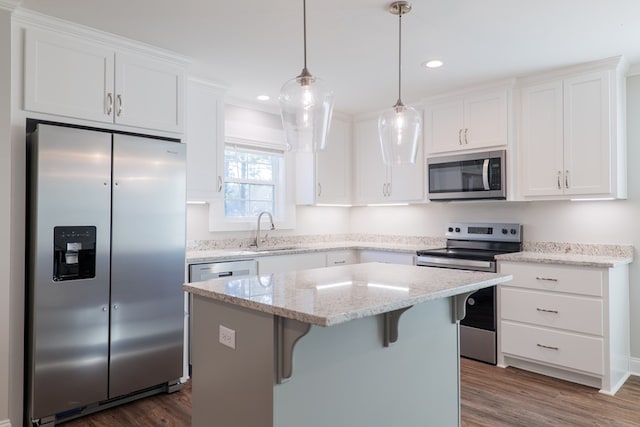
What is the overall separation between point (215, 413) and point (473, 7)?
2.45m

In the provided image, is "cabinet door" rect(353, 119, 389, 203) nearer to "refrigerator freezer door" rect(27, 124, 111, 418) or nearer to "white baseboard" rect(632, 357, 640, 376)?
"white baseboard" rect(632, 357, 640, 376)

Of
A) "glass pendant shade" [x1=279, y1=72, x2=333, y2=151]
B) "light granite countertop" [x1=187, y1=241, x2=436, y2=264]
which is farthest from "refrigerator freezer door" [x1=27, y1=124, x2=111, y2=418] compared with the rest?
"glass pendant shade" [x1=279, y1=72, x2=333, y2=151]

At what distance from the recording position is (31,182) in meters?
2.45

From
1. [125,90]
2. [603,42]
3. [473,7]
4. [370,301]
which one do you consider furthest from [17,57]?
[603,42]

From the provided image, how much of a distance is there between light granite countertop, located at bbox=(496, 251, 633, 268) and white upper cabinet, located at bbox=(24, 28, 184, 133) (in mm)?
2804

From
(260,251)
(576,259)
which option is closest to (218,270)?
(260,251)

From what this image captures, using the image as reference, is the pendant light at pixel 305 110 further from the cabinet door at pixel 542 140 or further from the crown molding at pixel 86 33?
the cabinet door at pixel 542 140

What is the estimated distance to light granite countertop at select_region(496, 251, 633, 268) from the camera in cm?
296

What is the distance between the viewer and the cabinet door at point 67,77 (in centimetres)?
245

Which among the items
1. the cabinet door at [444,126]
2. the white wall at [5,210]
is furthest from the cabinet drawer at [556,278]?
the white wall at [5,210]

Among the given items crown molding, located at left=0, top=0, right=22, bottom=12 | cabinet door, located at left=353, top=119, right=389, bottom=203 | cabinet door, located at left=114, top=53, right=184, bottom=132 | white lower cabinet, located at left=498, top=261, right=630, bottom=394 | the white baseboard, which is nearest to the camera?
crown molding, located at left=0, top=0, right=22, bottom=12

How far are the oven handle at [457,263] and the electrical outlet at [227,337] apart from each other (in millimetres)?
2440

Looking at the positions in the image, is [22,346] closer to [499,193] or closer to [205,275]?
[205,275]

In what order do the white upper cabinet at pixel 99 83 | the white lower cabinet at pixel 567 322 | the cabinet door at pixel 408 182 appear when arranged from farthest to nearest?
the cabinet door at pixel 408 182 → the white lower cabinet at pixel 567 322 → the white upper cabinet at pixel 99 83
